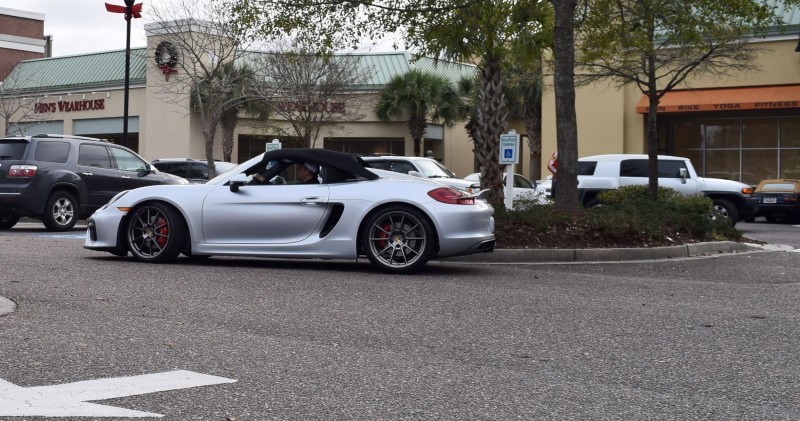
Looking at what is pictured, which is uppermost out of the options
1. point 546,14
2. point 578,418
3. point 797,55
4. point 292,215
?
point 797,55

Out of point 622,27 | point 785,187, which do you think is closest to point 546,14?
point 622,27

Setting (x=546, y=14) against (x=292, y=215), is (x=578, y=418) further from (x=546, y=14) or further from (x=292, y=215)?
(x=546, y=14)

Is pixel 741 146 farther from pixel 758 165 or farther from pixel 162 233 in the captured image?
pixel 162 233

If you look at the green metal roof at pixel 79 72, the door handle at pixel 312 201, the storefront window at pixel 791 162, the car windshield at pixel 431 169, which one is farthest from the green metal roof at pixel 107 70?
the door handle at pixel 312 201

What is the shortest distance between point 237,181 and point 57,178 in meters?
8.00

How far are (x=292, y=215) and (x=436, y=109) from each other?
37170 mm

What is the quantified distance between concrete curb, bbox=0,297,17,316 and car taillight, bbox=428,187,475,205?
171 inches

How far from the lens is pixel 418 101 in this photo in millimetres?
47219

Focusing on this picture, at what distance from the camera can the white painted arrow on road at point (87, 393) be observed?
172 inches

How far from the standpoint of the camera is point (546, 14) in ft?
50.1

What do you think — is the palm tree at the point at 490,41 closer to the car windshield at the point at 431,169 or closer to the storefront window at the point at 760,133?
the car windshield at the point at 431,169

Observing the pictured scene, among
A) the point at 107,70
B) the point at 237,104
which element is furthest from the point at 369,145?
the point at 107,70

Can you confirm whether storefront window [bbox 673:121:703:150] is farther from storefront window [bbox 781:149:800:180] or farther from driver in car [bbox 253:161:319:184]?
driver in car [bbox 253:161:319:184]

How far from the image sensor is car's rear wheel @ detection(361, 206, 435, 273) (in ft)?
34.1
